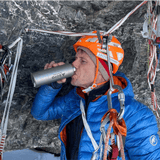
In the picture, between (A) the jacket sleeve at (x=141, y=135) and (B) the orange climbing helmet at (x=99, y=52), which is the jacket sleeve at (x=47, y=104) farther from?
(A) the jacket sleeve at (x=141, y=135)

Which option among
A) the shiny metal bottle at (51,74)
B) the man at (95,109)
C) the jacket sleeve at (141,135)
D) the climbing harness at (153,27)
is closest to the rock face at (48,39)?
the climbing harness at (153,27)

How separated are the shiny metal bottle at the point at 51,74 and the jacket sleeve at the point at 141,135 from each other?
673 mm

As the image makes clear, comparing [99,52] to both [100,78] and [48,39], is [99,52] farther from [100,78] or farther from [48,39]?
[48,39]

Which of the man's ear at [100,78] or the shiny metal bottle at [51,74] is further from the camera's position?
the man's ear at [100,78]

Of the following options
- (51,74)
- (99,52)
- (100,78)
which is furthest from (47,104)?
(99,52)

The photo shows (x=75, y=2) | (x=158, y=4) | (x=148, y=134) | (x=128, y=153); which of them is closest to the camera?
(x=148, y=134)

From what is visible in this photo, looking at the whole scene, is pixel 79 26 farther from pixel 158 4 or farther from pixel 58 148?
pixel 58 148

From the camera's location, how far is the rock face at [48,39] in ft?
5.83

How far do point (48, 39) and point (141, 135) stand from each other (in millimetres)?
1427

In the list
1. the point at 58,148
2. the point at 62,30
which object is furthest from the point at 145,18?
the point at 58,148

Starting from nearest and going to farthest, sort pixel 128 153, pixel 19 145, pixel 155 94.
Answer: pixel 128 153 → pixel 19 145 → pixel 155 94

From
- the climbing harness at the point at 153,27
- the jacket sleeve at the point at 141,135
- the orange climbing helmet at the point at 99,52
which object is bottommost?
the jacket sleeve at the point at 141,135

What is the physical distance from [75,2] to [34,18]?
0.49m

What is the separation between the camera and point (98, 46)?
5.20 ft
